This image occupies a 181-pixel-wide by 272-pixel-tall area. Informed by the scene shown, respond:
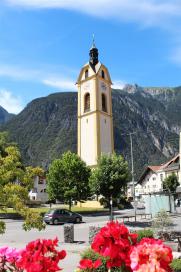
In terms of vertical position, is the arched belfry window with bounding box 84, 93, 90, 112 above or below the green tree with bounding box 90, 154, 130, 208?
above

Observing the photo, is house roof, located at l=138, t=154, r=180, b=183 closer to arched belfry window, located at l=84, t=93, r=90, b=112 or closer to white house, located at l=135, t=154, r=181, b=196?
white house, located at l=135, t=154, r=181, b=196

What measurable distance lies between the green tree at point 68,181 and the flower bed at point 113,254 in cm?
4228

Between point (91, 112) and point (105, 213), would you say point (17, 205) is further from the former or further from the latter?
point (91, 112)

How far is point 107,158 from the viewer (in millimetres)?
34000

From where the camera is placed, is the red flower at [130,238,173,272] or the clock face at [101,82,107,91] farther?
the clock face at [101,82,107,91]

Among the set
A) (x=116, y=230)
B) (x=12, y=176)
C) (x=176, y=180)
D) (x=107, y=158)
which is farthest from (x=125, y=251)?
(x=176, y=180)

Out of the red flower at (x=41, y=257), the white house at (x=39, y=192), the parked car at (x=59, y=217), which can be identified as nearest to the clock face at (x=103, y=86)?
the parked car at (x=59, y=217)

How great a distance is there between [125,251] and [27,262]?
2.66 ft

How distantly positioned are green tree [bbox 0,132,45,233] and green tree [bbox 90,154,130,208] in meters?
23.3

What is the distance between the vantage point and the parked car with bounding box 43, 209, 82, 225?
34.5 m

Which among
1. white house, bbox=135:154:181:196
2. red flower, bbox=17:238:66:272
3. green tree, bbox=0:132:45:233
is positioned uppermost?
white house, bbox=135:154:181:196

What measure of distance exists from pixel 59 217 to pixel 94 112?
30.3 meters

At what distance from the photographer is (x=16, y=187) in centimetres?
827

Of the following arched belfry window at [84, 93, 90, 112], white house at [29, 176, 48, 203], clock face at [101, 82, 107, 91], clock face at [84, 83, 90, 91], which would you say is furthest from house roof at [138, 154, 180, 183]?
white house at [29, 176, 48, 203]
